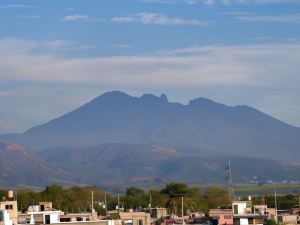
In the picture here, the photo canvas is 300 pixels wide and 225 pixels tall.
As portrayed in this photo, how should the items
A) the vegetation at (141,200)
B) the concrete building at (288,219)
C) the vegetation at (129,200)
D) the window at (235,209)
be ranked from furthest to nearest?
1. the vegetation at (141,200)
2. the vegetation at (129,200)
3. the concrete building at (288,219)
4. the window at (235,209)

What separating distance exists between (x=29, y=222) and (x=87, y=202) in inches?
2517

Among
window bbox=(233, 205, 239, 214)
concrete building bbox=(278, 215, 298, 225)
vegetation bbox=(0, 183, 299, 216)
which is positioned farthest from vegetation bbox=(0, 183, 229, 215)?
window bbox=(233, 205, 239, 214)

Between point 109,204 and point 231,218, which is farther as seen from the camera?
point 109,204

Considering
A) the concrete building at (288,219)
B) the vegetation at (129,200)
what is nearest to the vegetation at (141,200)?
the vegetation at (129,200)

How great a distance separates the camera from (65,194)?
120 meters

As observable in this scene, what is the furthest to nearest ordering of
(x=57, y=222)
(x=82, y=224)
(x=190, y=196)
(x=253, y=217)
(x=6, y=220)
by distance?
(x=190, y=196) → (x=253, y=217) → (x=57, y=222) → (x=82, y=224) → (x=6, y=220)

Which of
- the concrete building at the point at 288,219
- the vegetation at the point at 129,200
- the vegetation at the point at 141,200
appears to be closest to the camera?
the concrete building at the point at 288,219

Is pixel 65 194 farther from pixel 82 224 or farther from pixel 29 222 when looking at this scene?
pixel 82 224

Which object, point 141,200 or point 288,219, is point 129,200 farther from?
point 288,219

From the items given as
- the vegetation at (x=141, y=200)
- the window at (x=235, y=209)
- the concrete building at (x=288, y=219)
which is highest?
the vegetation at (x=141, y=200)

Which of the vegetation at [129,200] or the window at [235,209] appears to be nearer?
the window at [235,209]

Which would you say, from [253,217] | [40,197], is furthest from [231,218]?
[40,197]

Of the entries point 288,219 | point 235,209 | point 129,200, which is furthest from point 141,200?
point 235,209

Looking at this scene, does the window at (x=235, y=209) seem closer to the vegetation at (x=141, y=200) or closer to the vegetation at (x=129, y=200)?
the vegetation at (x=141, y=200)
